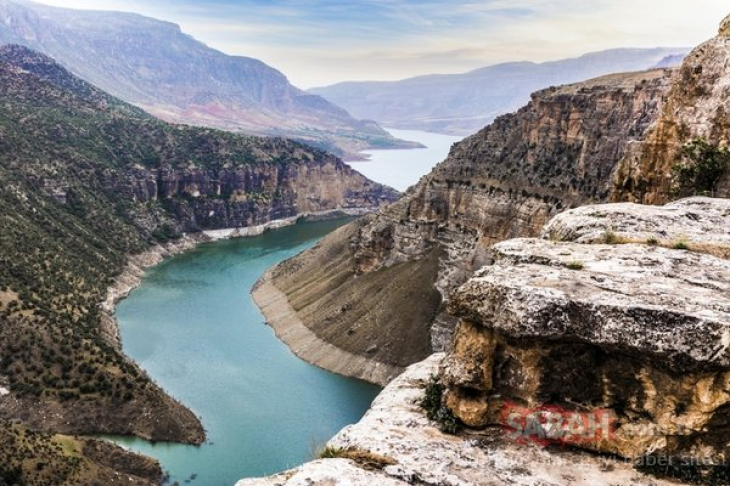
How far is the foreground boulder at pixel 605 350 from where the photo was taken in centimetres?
1086

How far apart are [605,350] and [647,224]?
5.77m

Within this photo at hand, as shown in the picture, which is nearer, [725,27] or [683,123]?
[683,123]

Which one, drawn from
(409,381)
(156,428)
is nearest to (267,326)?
(156,428)

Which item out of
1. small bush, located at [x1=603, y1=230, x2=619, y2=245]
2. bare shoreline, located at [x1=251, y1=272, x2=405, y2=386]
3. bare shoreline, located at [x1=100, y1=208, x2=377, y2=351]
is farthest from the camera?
bare shoreline, located at [x1=100, y1=208, x2=377, y2=351]

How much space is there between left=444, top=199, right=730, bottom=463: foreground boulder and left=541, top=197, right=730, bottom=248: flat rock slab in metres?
1.52

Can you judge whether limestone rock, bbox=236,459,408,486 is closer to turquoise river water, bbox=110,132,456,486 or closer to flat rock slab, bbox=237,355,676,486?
flat rock slab, bbox=237,355,676,486

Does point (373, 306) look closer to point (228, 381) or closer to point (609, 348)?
point (228, 381)

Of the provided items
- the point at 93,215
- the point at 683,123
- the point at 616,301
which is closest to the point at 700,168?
the point at 683,123

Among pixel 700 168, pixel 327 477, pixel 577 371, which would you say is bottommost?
pixel 327 477

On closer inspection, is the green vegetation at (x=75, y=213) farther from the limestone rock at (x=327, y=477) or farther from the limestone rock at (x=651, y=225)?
the limestone rock at (x=327, y=477)

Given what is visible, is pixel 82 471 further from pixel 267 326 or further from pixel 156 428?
pixel 267 326

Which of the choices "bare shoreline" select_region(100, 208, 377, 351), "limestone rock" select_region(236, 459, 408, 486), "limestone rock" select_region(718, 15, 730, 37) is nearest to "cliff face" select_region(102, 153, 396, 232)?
"bare shoreline" select_region(100, 208, 377, 351)

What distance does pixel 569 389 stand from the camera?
1212 centimetres

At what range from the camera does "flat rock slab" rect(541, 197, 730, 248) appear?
601 inches
